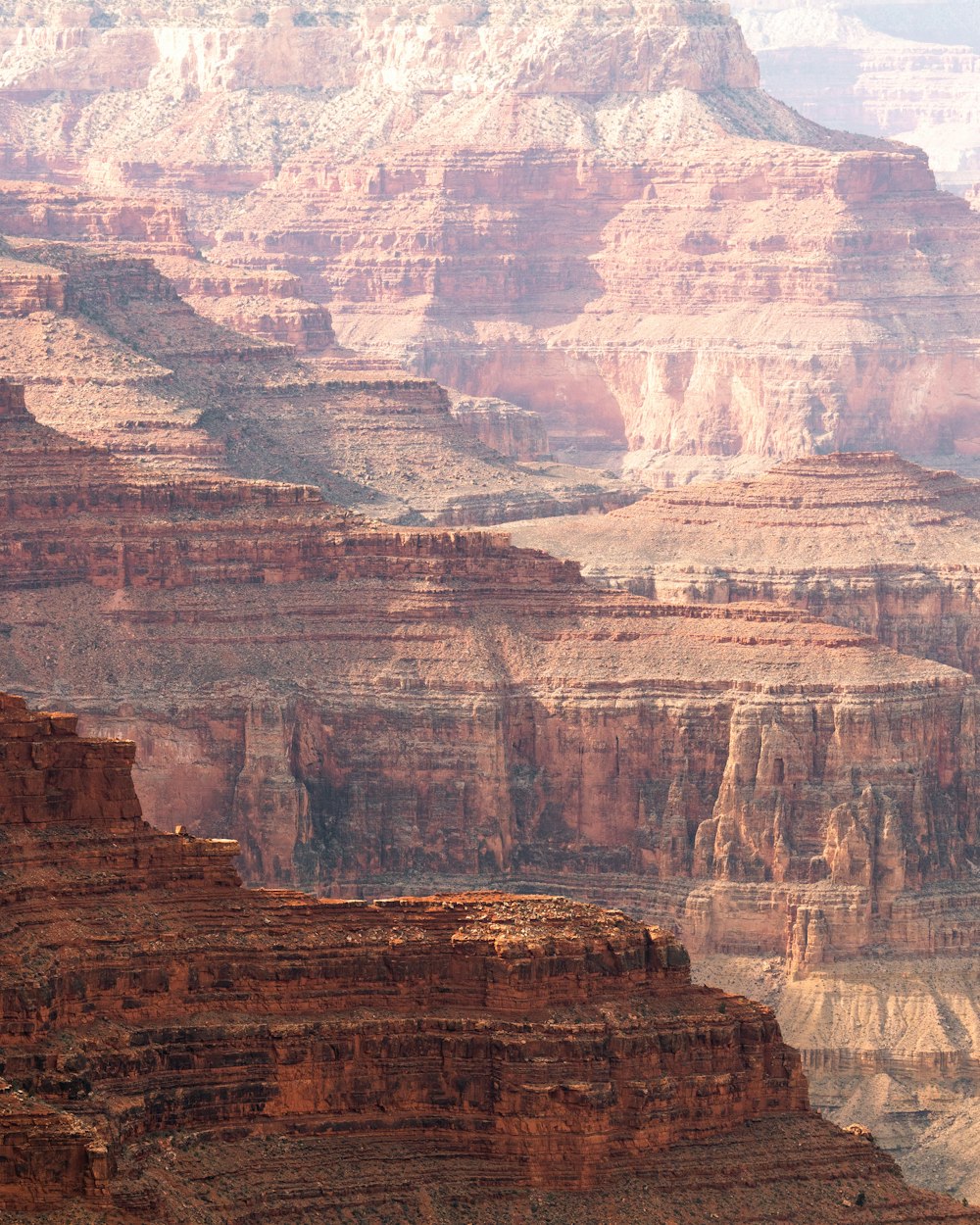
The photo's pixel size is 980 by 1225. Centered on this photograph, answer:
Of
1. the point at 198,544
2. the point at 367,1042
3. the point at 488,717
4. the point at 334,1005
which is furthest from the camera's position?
the point at 198,544

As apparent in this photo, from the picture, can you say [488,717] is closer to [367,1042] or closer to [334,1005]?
[334,1005]

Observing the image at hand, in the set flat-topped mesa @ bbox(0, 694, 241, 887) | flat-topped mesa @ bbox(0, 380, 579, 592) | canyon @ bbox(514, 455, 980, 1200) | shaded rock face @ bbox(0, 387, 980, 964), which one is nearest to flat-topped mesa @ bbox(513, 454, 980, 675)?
canyon @ bbox(514, 455, 980, 1200)

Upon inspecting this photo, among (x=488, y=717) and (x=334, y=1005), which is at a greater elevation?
(x=334, y=1005)

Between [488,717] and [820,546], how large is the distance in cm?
3171

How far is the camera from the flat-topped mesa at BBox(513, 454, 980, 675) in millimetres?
128375

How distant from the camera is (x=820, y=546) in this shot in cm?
13175

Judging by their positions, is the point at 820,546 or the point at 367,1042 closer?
the point at 367,1042

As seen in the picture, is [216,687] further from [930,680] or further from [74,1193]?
[74,1193]

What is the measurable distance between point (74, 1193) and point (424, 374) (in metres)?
136

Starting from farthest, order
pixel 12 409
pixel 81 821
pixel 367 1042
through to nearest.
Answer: pixel 12 409
pixel 81 821
pixel 367 1042

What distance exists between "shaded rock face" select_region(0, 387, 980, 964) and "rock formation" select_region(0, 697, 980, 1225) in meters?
33.8

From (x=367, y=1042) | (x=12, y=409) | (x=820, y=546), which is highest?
(x=12, y=409)

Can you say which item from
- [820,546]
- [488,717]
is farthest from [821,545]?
[488,717]

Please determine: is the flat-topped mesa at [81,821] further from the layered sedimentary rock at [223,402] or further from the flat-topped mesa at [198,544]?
the layered sedimentary rock at [223,402]
